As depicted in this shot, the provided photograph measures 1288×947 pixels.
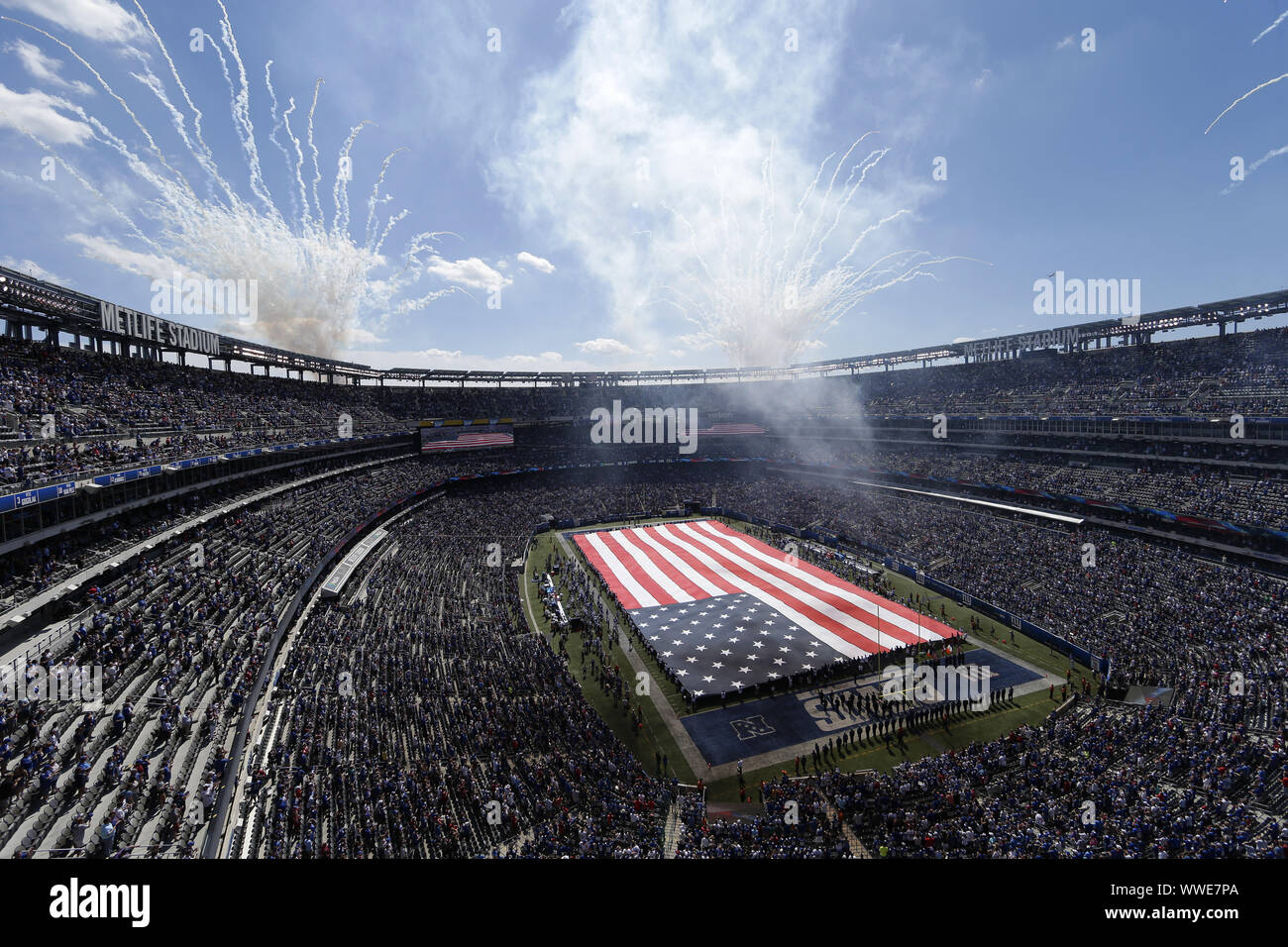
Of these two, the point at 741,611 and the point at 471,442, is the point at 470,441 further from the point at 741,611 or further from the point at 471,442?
the point at 741,611

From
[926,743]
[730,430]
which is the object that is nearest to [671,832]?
[926,743]

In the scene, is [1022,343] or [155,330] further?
[1022,343]

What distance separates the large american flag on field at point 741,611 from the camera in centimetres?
2795

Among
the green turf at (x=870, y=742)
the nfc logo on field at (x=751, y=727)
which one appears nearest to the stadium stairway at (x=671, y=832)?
the green turf at (x=870, y=742)

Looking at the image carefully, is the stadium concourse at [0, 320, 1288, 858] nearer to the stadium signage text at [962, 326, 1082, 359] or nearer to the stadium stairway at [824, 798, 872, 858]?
the stadium stairway at [824, 798, 872, 858]

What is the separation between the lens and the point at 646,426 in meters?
80.0

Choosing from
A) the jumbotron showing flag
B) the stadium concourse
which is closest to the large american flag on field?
the stadium concourse

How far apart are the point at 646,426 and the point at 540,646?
2151 inches

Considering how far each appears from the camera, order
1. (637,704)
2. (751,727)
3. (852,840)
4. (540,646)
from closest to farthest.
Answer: (852,840)
(751,727)
(637,704)
(540,646)

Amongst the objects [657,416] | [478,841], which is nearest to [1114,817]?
[478,841]

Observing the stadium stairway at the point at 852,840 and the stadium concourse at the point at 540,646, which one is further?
the stadium stairway at the point at 852,840

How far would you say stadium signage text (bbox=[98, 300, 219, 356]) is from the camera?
32.7 meters

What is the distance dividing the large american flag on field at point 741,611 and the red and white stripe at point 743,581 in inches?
2.5

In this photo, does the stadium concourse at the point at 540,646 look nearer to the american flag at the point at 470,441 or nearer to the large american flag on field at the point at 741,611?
the large american flag on field at the point at 741,611
